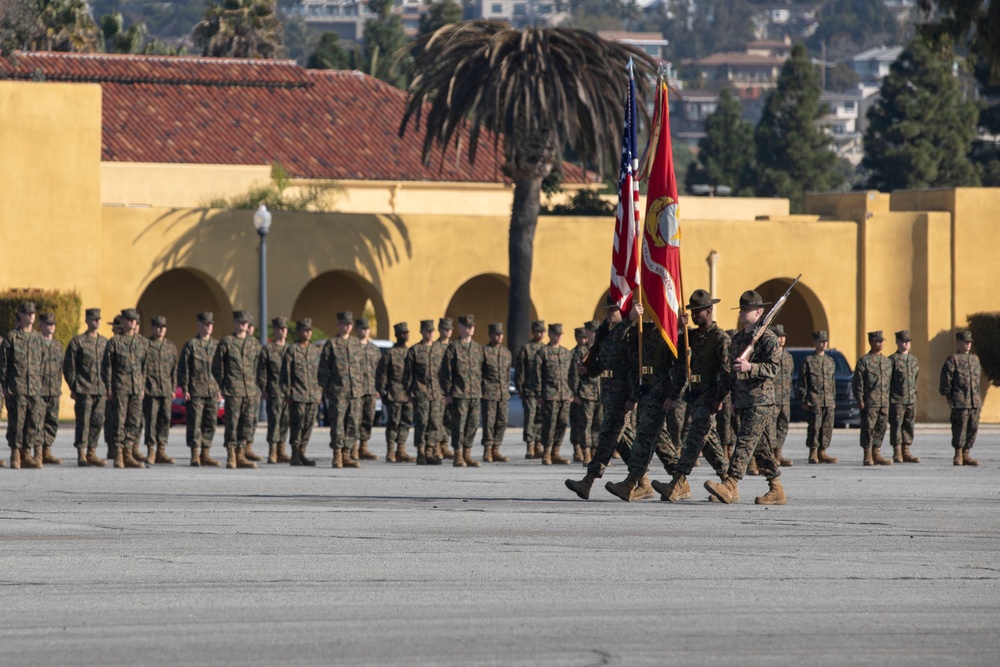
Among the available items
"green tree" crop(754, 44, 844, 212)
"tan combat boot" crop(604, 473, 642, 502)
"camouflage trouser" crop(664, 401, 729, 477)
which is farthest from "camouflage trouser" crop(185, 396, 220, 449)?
"green tree" crop(754, 44, 844, 212)

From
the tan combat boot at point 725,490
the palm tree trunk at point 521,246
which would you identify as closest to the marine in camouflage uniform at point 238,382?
the tan combat boot at point 725,490

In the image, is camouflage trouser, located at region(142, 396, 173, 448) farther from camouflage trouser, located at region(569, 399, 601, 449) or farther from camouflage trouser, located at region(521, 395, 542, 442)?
camouflage trouser, located at region(569, 399, 601, 449)

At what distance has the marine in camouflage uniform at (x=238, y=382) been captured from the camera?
844 inches

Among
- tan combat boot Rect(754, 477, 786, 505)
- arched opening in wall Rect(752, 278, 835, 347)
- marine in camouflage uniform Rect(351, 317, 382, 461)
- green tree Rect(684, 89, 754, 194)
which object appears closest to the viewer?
tan combat boot Rect(754, 477, 786, 505)

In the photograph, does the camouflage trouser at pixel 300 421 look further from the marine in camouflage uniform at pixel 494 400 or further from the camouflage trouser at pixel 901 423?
the camouflage trouser at pixel 901 423

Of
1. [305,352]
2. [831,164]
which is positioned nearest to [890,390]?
[305,352]

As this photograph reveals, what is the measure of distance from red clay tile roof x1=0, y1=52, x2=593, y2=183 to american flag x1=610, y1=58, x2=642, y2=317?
95.9ft

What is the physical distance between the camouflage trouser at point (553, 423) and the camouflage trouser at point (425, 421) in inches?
54.3

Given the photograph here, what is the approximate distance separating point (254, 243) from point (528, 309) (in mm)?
5858

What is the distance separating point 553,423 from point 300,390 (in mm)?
3392

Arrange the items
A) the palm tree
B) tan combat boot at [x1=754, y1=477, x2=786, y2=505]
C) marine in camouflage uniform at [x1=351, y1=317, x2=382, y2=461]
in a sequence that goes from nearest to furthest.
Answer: tan combat boot at [x1=754, y1=477, x2=786, y2=505]
marine in camouflage uniform at [x1=351, y1=317, x2=382, y2=461]
the palm tree

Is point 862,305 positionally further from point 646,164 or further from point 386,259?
point 646,164

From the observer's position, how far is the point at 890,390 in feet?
78.3

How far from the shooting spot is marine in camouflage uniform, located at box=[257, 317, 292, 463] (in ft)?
72.8
